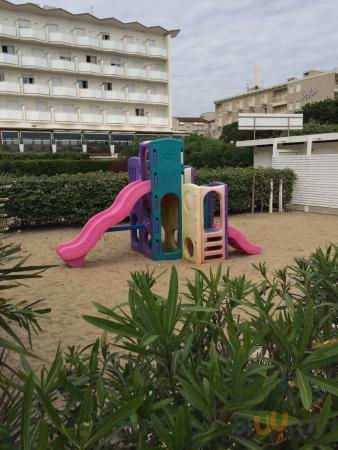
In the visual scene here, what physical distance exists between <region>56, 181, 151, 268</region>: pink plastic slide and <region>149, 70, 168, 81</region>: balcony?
3510cm

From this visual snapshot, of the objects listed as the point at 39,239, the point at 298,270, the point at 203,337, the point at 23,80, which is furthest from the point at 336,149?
the point at 23,80

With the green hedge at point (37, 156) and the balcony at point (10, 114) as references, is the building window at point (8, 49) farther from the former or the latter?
the green hedge at point (37, 156)

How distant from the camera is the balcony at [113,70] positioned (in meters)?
37.7

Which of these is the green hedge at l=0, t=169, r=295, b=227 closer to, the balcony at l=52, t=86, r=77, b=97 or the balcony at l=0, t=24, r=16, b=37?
the balcony at l=52, t=86, r=77, b=97

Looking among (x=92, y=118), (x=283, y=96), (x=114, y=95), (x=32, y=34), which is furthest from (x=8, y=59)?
(x=283, y=96)

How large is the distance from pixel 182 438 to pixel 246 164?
22.2 m

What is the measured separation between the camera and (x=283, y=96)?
67.4m

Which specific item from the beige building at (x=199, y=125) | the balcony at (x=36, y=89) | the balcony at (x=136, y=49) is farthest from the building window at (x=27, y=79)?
the beige building at (x=199, y=125)

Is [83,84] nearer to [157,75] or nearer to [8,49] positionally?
[8,49]

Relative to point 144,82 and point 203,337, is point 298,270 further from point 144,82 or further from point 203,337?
point 144,82

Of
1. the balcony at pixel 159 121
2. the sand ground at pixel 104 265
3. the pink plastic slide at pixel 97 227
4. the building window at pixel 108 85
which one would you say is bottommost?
the sand ground at pixel 104 265

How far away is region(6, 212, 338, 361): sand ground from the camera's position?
4.20 meters

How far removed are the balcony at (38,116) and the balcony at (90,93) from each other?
144 inches

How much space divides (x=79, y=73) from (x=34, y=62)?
3.91 metres
